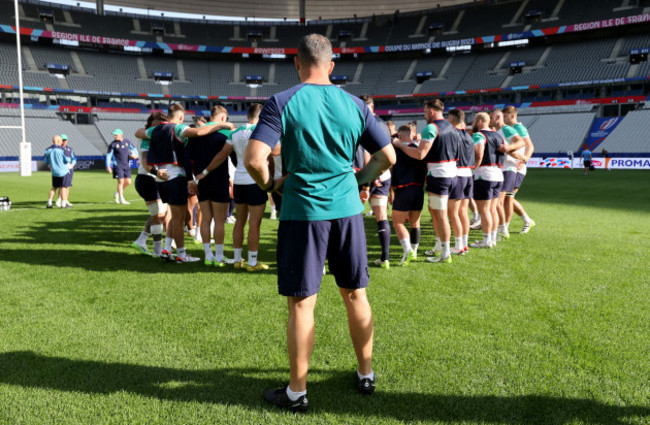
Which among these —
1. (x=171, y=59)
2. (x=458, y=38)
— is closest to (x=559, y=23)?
(x=458, y=38)

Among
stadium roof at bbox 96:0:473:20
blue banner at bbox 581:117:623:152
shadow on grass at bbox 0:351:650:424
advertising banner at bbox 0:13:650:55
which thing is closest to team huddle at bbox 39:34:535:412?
shadow on grass at bbox 0:351:650:424

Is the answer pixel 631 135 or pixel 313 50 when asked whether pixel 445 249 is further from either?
pixel 631 135

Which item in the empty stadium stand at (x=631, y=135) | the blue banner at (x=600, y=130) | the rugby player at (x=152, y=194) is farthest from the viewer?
the blue banner at (x=600, y=130)

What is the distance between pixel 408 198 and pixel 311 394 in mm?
3824

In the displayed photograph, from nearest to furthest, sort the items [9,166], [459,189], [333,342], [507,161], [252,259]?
[333,342] → [252,259] → [459,189] → [507,161] → [9,166]

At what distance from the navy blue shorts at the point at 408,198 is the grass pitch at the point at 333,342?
2.64ft

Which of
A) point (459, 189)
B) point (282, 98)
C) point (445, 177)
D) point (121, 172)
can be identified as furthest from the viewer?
point (121, 172)

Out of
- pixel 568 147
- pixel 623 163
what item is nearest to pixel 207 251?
pixel 623 163

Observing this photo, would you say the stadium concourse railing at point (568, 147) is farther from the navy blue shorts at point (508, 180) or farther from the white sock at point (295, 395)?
the white sock at point (295, 395)

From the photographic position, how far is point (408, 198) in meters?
6.11

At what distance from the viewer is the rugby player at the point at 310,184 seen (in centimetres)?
244

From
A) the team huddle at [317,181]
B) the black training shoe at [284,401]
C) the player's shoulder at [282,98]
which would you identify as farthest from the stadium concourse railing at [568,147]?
the black training shoe at [284,401]

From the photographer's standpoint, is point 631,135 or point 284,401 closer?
point 284,401

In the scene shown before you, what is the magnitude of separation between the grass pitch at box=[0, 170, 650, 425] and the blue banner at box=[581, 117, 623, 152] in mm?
36067
